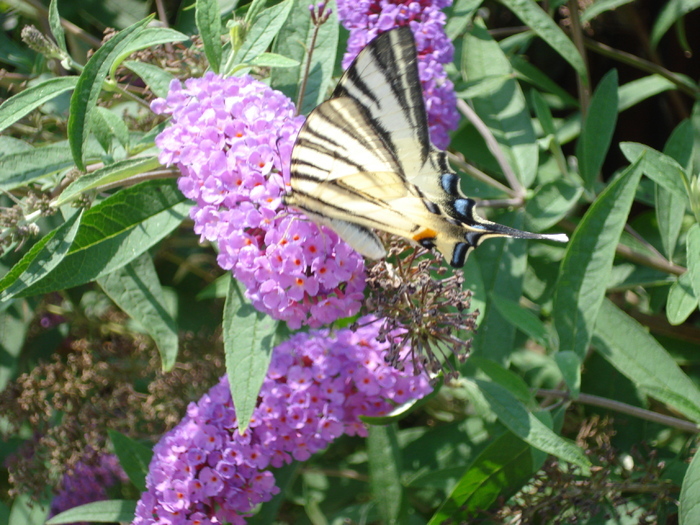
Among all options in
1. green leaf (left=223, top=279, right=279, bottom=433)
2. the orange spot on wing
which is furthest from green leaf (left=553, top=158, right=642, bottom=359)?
green leaf (left=223, top=279, right=279, bottom=433)

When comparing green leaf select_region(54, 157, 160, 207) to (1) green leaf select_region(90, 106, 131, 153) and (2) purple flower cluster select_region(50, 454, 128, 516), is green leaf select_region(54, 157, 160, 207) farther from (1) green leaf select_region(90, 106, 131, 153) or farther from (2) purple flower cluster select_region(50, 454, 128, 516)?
(2) purple flower cluster select_region(50, 454, 128, 516)

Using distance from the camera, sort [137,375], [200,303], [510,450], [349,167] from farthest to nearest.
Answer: [200,303]
[137,375]
[510,450]
[349,167]

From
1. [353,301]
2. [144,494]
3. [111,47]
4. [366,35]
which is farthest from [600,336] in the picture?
[111,47]

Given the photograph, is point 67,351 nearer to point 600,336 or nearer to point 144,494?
point 144,494

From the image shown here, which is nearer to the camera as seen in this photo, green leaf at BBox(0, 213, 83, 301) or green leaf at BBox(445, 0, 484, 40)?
green leaf at BBox(0, 213, 83, 301)

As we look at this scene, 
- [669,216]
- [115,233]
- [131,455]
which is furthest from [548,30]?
[131,455]

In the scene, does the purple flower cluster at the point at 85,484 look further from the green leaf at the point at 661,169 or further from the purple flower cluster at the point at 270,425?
the green leaf at the point at 661,169

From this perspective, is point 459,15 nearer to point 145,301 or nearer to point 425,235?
point 425,235
